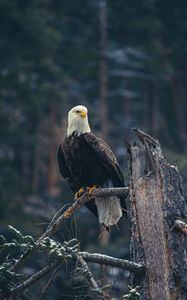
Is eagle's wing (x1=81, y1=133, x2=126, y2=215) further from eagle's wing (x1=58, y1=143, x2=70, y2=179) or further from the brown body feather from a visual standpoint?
eagle's wing (x1=58, y1=143, x2=70, y2=179)

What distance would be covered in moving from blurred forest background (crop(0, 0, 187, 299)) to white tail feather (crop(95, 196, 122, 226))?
654 inches

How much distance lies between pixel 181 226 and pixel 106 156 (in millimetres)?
2529

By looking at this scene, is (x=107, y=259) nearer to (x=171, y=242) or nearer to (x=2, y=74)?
(x=171, y=242)

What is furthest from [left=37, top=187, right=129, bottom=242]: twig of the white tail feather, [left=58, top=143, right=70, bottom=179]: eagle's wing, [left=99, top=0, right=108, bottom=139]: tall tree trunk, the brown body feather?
[left=99, top=0, right=108, bottom=139]: tall tree trunk

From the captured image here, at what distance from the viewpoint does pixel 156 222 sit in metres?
7.23

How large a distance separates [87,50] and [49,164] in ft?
10.5

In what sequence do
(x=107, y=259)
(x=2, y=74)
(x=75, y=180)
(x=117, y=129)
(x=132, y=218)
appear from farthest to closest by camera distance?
(x=117, y=129), (x=2, y=74), (x=75, y=180), (x=132, y=218), (x=107, y=259)

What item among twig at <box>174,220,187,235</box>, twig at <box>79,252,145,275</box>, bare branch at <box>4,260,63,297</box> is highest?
twig at <box>174,220,187,235</box>

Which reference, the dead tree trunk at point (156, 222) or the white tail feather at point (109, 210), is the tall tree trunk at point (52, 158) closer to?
the white tail feather at point (109, 210)

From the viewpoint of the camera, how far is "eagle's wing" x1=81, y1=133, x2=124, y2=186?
30.4ft

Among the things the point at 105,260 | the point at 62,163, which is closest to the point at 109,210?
the point at 62,163

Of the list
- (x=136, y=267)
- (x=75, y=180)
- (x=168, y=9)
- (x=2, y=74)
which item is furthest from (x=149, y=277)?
(x=168, y=9)

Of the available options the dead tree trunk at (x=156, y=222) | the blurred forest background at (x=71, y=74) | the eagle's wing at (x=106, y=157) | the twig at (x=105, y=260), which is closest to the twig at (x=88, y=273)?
the twig at (x=105, y=260)

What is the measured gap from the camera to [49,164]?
30375 millimetres
